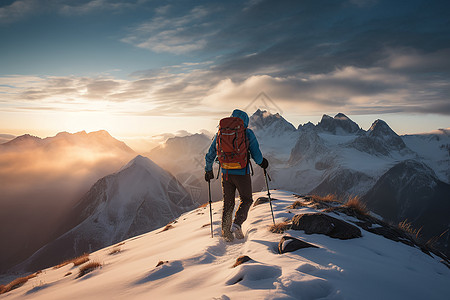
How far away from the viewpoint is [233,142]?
256 inches

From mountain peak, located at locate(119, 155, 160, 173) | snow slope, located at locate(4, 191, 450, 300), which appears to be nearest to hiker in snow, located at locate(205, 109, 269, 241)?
snow slope, located at locate(4, 191, 450, 300)

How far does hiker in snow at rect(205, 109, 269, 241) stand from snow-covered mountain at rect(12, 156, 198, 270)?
147ft

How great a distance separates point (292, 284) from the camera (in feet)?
9.68

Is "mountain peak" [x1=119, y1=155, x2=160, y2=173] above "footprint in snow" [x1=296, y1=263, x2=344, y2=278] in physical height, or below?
above

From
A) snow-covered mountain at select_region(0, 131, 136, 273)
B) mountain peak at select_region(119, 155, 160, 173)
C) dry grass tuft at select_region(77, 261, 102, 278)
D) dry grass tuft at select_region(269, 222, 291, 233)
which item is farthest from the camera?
mountain peak at select_region(119, 155, 160, 173)

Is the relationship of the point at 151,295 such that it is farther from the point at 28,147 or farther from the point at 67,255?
the point at 28,147

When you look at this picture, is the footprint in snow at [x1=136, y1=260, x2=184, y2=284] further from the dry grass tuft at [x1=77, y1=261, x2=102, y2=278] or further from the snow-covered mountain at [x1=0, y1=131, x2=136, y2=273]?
the snow-covered mountain at [x1=0, y1=131, x2=136, y2=273]

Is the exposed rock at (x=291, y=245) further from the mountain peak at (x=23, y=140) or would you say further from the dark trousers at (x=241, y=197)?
the mountain peak at (x=23, y=140)

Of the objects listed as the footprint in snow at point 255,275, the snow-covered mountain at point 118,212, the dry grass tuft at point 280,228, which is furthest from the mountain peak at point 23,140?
the footprint in snow at point 255,275

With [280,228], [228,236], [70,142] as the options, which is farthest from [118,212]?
[280,228]

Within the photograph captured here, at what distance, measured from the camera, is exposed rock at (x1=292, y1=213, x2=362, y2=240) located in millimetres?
5805

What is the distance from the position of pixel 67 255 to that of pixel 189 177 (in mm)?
135463

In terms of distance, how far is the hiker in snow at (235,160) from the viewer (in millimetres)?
6527

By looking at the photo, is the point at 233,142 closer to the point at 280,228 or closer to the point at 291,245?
the point at 280,228
